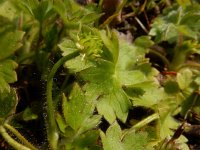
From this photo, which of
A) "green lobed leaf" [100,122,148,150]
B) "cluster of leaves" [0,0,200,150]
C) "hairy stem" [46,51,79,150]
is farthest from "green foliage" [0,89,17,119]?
"green lobed leaf" [100,122,148,150]

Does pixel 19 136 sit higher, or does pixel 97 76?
pixel 97 76

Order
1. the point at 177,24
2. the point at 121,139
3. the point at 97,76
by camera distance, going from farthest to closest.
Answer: the point at 177,24 → the point at 97,76 → the point at 121,139

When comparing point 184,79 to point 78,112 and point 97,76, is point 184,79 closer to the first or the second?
point 97,76

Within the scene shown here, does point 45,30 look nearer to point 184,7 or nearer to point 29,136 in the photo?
point 29,136

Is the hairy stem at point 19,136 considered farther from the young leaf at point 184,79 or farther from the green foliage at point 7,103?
the young leaf at point 184,79

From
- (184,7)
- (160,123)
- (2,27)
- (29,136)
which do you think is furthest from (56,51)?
(184,7)

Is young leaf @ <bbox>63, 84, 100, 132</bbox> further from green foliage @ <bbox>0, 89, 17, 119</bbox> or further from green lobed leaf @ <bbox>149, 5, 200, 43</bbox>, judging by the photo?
green lobed leaf @ <bbox>149, 5, 200, 43</bbox>

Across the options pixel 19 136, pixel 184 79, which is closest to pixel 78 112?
pixel 19 136

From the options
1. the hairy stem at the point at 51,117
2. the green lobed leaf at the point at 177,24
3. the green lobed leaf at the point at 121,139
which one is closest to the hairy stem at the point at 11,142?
the hairy stem at the point at 51,117
